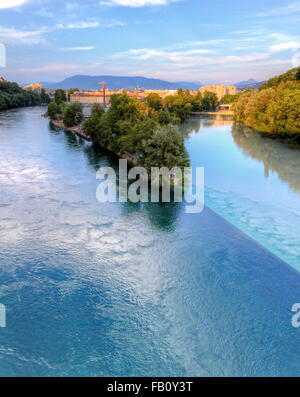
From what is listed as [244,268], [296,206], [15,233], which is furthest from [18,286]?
[296,206]

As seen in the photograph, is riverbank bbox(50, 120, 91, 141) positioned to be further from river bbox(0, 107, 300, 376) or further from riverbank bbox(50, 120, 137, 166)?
river bbox(0, 107, 300, 376)

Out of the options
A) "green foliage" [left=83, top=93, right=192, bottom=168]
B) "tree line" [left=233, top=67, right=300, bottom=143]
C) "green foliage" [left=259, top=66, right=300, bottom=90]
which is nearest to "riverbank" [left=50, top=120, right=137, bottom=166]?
"green foliage" [left=83, top=93, right=192, bottom=168]

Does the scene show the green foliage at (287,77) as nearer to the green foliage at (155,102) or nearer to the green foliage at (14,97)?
the green foliage at (155,102)

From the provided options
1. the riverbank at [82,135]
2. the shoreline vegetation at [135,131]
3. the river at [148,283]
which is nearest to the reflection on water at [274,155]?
the river at [148,283]

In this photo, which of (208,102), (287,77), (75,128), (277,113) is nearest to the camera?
(277,113)

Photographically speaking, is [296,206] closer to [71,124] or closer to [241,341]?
[241,341]

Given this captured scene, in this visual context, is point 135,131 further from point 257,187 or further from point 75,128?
point 75,128

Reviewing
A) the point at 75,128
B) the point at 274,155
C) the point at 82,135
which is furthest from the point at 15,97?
the point at 274,155
